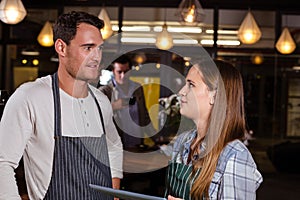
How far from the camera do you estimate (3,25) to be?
6.80 m

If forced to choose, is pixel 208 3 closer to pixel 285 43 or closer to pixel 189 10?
pixel 285 43

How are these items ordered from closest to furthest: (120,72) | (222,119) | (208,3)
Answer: (222,119), (120,72), (208,3)

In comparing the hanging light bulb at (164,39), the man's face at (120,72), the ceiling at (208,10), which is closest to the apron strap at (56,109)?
the man's face at (120,72)

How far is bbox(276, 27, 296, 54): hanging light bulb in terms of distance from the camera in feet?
21.1

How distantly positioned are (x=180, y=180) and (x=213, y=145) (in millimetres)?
171

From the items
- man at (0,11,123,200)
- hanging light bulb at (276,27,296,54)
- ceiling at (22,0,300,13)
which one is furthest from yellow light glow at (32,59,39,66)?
man at (0,11,123,200)

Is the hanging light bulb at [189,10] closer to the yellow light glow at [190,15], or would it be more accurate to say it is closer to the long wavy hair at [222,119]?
the yellow light glow at [190,15]

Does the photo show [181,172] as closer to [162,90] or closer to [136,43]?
[136,43]

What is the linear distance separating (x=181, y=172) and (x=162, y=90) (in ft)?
14.2

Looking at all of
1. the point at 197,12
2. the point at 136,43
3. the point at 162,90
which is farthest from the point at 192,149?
the point at 162,90

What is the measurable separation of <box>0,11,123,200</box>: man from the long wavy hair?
0.41m

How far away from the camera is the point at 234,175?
1541mm

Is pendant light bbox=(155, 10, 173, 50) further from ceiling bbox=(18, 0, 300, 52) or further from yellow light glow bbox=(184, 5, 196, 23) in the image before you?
ceiling bbox=(18, 0, 300, 52)

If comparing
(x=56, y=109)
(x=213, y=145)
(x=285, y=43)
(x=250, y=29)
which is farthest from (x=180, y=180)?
(x=285, y=43)
